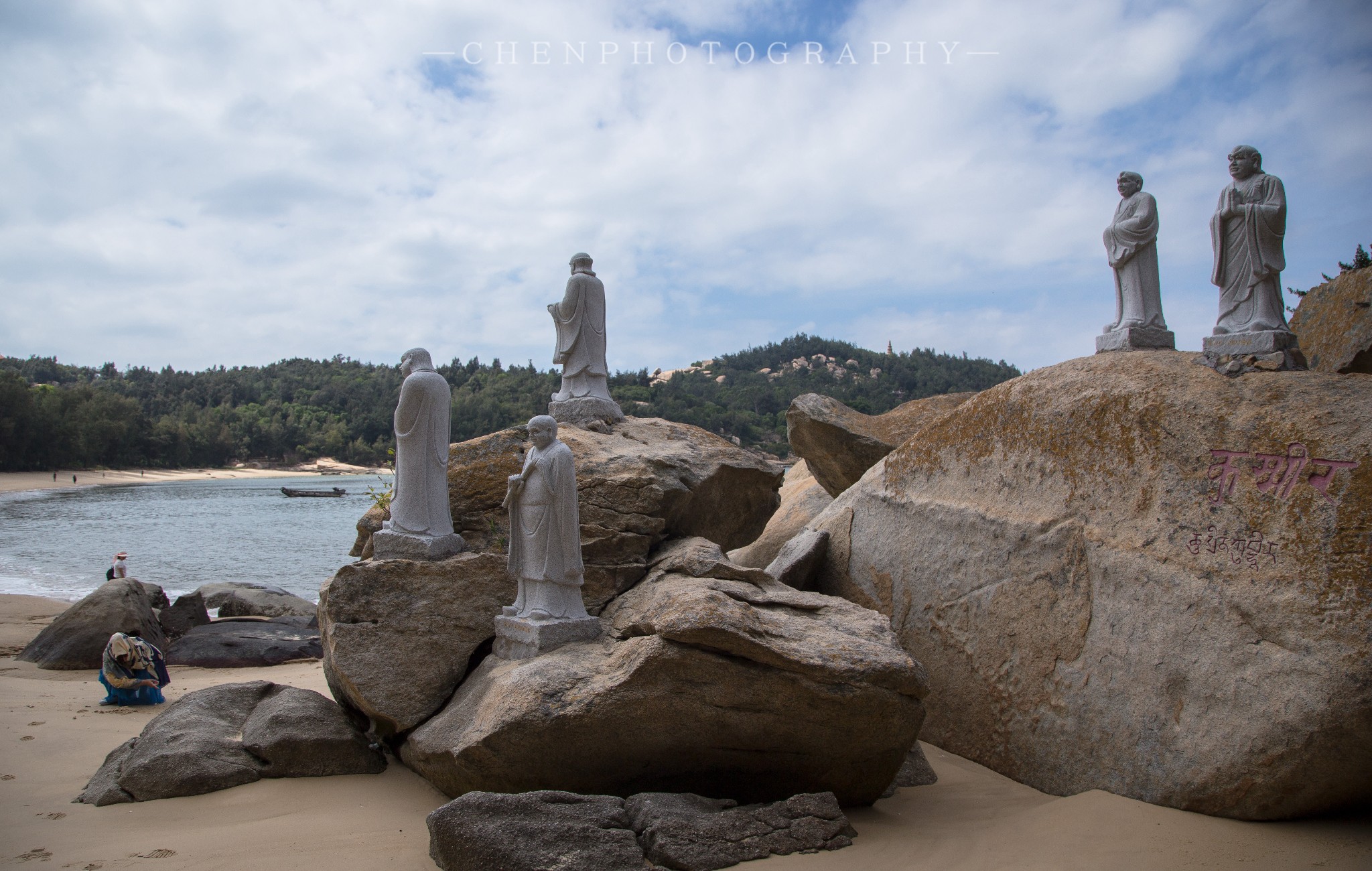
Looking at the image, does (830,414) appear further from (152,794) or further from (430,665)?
(152,794)

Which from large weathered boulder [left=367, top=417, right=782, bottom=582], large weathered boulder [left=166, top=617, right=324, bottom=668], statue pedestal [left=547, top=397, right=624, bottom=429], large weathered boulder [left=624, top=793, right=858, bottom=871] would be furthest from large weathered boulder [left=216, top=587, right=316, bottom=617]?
large weathered boulder [left=624, top=793, right=858, bottom=871]

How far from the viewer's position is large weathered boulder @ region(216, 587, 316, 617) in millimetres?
17641

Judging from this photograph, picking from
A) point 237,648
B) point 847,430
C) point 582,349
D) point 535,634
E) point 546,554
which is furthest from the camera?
point 237,648

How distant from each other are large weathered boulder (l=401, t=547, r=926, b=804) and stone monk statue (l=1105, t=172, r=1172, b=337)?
4.67 meters

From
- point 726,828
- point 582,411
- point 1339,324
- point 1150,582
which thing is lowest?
point 726,828

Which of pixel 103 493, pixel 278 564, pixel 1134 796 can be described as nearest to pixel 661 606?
pixel 1134 796

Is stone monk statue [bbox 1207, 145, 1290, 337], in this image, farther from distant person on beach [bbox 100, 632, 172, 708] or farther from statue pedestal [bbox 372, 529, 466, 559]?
distant person on beach [bbox 100, 632, 172, 708]

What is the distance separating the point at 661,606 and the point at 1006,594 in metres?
2.99

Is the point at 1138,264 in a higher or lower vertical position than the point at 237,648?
higher

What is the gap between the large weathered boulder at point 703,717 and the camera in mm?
5918

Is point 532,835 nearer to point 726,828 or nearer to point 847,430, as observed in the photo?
point 726,828

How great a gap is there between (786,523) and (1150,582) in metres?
8.73

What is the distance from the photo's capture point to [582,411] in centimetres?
984

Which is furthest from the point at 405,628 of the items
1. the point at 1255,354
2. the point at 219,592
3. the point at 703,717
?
the point at 219,592
